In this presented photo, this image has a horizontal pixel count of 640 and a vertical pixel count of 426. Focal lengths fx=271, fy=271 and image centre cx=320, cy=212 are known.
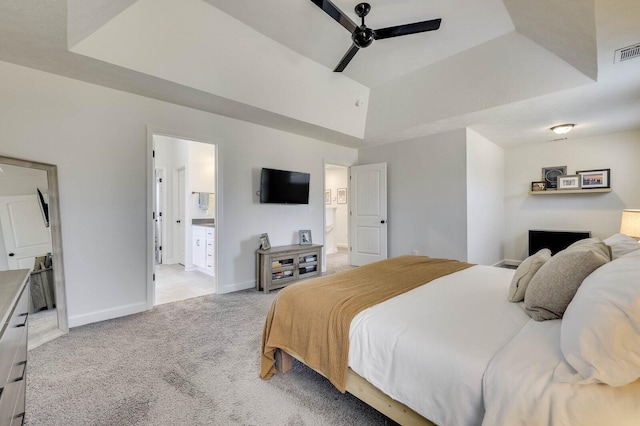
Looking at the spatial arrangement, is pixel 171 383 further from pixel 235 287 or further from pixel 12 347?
pixel 235 287

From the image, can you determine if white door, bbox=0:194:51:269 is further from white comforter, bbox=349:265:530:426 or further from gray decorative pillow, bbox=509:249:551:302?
gray decorative pillow, bbox=509:249:551:302

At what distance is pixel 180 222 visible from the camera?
221 inches

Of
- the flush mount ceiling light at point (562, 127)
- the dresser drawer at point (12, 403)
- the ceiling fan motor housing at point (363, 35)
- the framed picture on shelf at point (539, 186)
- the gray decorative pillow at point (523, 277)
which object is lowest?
the dresser drawer at point (12, 403)

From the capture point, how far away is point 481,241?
4508 millimetres

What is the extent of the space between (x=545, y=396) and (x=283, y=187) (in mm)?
3760

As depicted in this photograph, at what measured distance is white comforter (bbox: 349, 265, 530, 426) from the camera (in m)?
1.01

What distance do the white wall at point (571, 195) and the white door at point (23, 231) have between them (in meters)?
6.89

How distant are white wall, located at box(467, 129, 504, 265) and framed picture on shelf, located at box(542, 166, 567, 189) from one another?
0.66m

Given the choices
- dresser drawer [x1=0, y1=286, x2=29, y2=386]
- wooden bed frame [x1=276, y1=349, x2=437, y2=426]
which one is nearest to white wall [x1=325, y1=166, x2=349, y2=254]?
wooden bed frame [x1=276, y1=349, x2=437, y2=426]

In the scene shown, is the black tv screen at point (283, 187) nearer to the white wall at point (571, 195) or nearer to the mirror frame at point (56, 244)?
the mirror frame at point (56, 244)

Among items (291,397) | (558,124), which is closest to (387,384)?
(291,397)

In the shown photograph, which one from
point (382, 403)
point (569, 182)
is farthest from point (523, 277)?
point (569, 182)

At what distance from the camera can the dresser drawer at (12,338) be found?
963 millimetres

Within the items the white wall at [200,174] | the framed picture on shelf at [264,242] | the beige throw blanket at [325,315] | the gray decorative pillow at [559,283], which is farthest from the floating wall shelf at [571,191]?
the white wall at [200,174]
